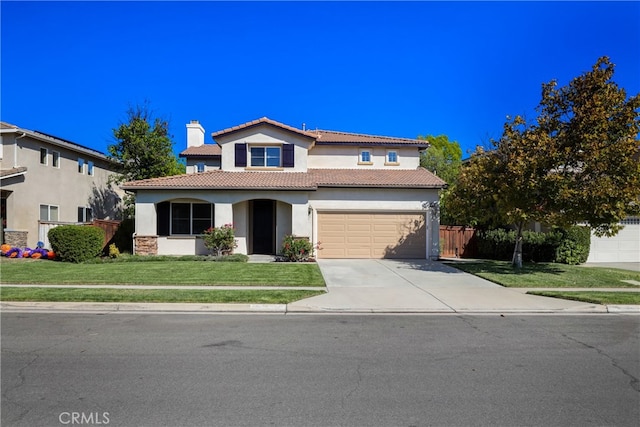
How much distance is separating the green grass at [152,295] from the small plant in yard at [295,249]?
7110 mm

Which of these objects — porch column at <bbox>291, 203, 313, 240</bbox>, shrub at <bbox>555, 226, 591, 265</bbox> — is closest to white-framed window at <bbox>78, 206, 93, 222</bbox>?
porch column at <bbox>291, 203, 313, 240</bbox>

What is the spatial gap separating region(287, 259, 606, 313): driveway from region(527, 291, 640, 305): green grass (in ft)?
1.10

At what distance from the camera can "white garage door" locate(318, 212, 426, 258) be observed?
19953 millimetres

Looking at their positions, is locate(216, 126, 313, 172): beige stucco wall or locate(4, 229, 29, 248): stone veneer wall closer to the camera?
locate(4, 229, 29, 248): stone veneer wall

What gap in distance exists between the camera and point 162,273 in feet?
45.0

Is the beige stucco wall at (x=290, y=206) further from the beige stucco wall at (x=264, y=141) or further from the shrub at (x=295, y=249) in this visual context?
the beige stucco wall at (x=264, y=141)

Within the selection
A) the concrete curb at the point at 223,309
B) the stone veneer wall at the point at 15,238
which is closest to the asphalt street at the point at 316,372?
the concrete curb at the point at 223,309

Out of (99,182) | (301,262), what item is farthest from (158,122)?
(301,262)

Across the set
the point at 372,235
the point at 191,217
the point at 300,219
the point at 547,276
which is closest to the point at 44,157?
the point at 191,217

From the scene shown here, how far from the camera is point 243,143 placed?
21.1 meters

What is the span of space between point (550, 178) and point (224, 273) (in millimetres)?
10257

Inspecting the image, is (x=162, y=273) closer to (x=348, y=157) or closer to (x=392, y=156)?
(x=348, y=157)

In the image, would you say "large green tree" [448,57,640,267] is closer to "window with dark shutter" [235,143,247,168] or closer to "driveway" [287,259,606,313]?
"driveway" [287,259,606,313]

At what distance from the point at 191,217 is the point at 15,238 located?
813 cm
